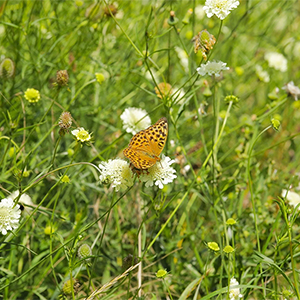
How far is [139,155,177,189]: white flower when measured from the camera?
4.47 ft

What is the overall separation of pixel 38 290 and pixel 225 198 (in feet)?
3.28

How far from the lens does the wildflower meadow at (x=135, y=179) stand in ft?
4.62

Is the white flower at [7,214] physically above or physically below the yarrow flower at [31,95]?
below

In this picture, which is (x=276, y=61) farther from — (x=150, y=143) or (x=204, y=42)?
(x=150, y=143)

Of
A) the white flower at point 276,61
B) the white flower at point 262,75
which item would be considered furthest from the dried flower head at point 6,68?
the white flower at point 276,61

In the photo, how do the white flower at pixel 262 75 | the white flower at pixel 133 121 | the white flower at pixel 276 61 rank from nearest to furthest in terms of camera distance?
the white flower at pixel 133 121
the white flower at pixel 262 75
the white flower at pixel 276 61

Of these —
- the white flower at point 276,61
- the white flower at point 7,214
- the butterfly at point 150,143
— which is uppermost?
the white flower at point 276,61

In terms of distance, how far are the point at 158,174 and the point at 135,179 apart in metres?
0.10

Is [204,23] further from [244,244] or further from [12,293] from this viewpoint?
[12,293]

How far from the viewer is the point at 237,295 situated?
1.42 m

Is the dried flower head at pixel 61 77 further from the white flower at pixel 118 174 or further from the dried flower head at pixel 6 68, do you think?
the white flower at pixel 118 174

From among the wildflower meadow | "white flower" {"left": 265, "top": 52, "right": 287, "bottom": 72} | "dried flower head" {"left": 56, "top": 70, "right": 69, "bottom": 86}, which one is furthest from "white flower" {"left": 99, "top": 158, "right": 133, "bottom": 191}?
"white flower" {"left": 265, "top": 52, "right": 287, "bottom": 72}

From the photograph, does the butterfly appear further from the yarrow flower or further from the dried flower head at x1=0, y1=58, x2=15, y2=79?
the dried flower head at x1=0, y1=58, x2=15, y2=79

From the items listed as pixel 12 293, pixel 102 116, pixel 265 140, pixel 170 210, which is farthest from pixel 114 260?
pixel 265 140
